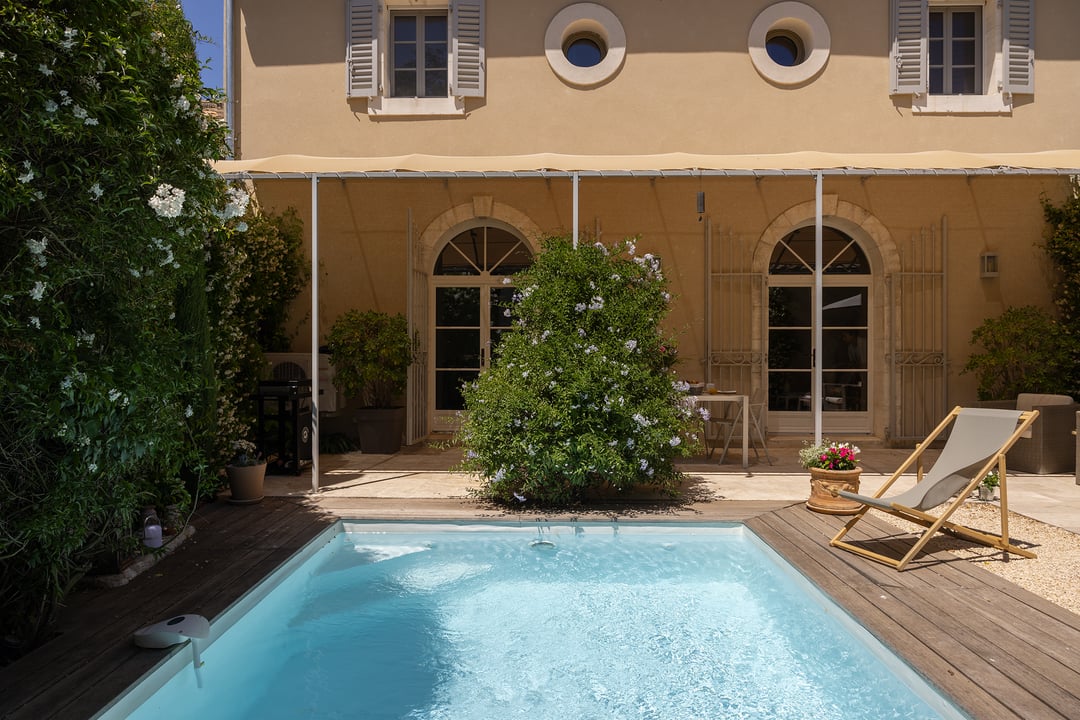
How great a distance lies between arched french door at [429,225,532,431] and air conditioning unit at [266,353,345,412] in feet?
4.49

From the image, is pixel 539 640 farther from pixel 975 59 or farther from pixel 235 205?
pixel 975 59

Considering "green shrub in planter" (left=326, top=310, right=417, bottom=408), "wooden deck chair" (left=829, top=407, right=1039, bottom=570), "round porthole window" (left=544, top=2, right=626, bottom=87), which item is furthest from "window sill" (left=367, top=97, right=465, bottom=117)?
"wooden deck chair" (left=829, top=407, right=1039, bottom=570)

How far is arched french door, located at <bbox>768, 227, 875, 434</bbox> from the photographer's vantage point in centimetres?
859

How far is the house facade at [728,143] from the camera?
8305mm

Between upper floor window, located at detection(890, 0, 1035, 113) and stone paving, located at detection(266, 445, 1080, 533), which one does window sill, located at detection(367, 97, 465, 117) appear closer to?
stone paving, located at detection(266, 445, 1080, 533)

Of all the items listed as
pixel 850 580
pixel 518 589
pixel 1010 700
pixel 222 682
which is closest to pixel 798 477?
pixel 850 580

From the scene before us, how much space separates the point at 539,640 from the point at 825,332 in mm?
6402

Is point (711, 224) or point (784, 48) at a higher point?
point (784, 48)

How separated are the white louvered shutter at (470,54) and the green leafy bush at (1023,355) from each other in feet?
20.4

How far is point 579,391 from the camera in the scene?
511cm

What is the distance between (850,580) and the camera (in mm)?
3787

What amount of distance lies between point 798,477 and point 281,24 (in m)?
7.69

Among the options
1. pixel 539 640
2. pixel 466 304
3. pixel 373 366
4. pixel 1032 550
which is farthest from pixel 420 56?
pixel 1032 550

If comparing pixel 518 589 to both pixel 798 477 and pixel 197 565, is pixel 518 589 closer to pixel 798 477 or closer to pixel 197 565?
pixel 197 565
